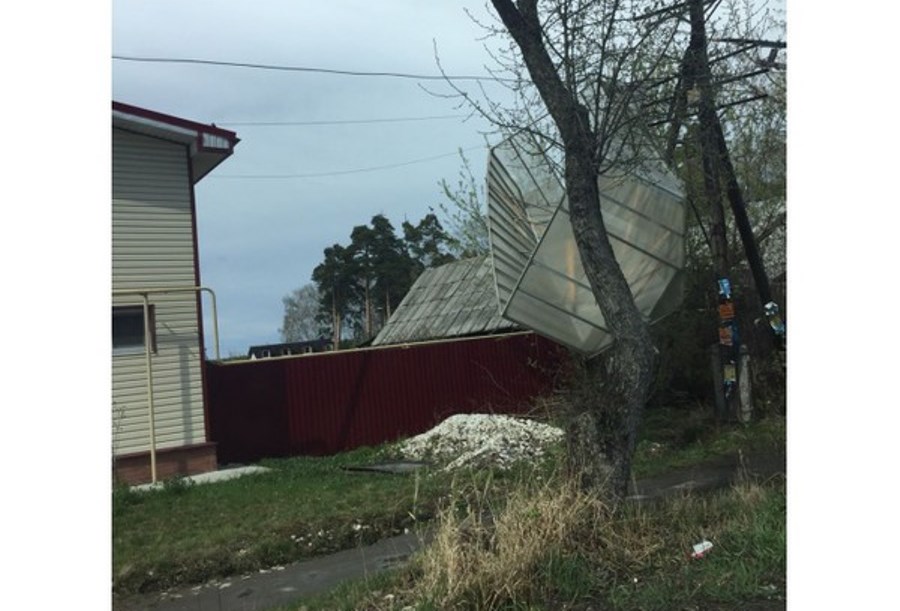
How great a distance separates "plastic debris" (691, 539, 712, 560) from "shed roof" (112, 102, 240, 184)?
10.8m

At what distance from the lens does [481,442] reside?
40.9ft

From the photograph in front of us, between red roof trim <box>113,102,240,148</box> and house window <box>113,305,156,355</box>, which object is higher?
red roof trim <box>113,102,240,148</box>

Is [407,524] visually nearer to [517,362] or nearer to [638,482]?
[638,482]

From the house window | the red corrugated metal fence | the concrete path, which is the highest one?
the house window

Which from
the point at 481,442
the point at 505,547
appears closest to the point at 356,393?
the point at 481,442

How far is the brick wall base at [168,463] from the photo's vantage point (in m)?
12.3

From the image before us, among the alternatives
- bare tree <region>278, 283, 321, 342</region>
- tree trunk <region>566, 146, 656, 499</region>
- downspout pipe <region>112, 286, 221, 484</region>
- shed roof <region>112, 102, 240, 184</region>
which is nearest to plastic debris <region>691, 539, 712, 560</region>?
tree trunk <region>566, 146, 656, 499</region>

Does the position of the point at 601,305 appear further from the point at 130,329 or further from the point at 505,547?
the point at 130,329

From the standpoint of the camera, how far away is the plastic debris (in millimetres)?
5000

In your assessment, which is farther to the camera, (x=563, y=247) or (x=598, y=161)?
(x=563, y=247)

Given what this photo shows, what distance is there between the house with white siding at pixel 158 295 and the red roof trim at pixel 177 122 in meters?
0.02

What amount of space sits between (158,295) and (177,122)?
2793 millimetres

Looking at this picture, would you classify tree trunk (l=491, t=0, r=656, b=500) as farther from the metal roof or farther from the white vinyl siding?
the metal roof

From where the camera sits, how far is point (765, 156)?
14.1 m
